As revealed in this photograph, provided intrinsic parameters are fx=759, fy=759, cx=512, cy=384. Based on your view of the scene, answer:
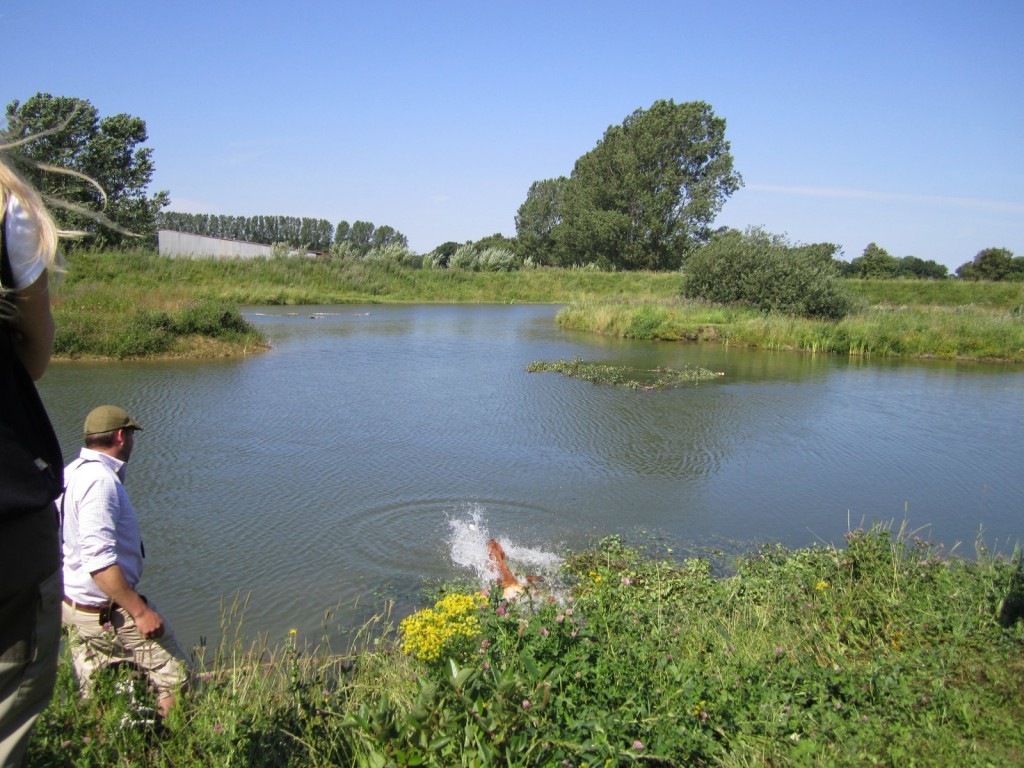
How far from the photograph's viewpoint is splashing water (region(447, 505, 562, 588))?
6758mm

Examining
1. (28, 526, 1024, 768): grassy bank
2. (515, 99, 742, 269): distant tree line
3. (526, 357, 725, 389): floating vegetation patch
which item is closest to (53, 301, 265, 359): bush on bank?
(526, 357, 725, 389): floating vegetation patch

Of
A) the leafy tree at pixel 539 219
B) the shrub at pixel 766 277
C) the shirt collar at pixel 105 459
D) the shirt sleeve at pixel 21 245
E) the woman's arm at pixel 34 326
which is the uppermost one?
the leafy tree at pixel 539 219

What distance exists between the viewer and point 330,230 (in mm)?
121500

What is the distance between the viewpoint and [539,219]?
85.4 meters

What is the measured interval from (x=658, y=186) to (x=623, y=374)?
1808 inches

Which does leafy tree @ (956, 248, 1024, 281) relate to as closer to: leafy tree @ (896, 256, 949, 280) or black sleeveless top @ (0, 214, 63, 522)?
leafy tree @ (896, 256, 949, 280)

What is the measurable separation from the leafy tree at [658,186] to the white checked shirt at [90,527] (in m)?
58.3

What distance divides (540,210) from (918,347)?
64087 mm

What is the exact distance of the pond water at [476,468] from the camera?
689 centimetres

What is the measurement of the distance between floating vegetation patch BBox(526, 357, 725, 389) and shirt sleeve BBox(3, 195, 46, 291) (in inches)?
600

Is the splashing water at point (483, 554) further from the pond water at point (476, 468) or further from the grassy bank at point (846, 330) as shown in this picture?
the grassy bank at point (846, 330)

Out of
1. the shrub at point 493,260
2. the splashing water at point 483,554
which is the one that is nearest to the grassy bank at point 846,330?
the splashing water at point 483,554

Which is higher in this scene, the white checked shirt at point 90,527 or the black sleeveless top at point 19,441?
the black sleeveless top at point 19,441

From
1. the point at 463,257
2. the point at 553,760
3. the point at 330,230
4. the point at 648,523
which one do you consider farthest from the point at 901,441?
the point at 330,230
